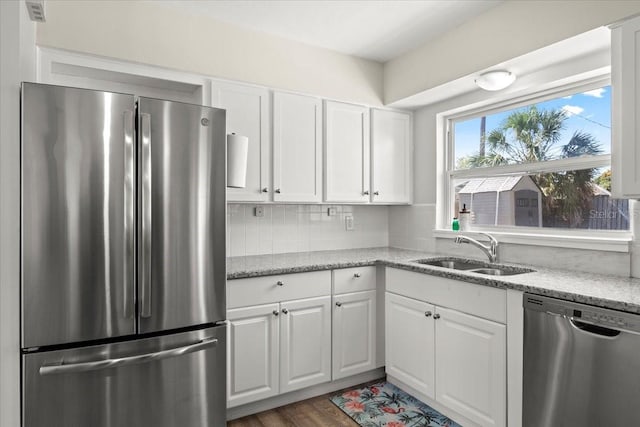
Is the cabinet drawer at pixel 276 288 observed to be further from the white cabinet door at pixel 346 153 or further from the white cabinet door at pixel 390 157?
the white cabinet door at pixel 390 157

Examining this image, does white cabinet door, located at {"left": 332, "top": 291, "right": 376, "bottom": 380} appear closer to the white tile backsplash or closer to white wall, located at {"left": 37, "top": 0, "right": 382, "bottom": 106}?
the white tile backsplash

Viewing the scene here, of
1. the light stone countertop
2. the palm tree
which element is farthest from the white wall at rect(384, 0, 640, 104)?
the light stone countertop

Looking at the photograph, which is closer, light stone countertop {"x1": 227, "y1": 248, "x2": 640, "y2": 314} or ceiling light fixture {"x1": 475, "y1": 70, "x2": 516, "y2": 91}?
light stone countertop {"x1": 227, "y1": 248, "x2": 640, "y2": 314}

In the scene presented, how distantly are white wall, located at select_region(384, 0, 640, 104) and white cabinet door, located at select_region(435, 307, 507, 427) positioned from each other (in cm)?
157

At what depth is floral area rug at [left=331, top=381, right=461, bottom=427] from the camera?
2314 mm

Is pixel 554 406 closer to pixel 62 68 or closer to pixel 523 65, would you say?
pixel 523 65

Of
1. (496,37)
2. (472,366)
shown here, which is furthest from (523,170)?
(472,366)

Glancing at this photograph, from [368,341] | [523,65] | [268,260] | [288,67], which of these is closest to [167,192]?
[268,260]

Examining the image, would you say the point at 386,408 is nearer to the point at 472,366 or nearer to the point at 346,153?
the point at 472,366

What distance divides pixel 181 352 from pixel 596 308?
1.78 meters

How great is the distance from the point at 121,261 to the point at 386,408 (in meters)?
1.81

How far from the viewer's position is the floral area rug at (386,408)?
Result: 2314 millimetres

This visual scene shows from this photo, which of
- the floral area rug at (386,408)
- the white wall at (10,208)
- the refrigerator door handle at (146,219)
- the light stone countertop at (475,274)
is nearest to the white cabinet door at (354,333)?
the floral area rug at (386,408)

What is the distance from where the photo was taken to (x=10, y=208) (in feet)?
5.02
